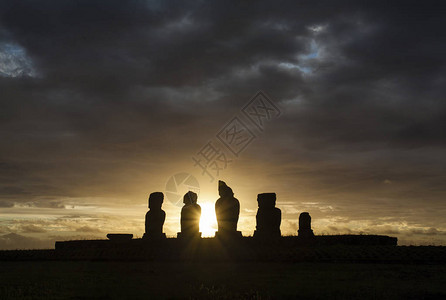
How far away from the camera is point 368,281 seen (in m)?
18.2

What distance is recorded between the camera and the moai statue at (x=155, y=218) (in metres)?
35.8

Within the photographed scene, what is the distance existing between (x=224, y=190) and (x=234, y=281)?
650 inches

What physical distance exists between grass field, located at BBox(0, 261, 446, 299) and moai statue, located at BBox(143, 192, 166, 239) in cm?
1052

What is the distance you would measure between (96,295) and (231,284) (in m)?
5.36

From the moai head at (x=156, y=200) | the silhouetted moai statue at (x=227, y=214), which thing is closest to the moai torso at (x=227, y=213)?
the silhouetted moai statue at (x=227, y=214)

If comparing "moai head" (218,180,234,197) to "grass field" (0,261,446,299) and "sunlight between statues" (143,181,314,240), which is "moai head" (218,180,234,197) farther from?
"grass field" (0,261,446,299)

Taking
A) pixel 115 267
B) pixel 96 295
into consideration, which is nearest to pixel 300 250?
pixel 115 267

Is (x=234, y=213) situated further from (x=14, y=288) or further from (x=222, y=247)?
(x=14, y=288)

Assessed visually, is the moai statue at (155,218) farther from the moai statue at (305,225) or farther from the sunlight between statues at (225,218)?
the moai statue at (305,225)

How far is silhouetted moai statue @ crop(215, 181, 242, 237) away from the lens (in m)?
33.2

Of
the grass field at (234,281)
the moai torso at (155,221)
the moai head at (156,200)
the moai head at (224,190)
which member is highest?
the moai head at (224,190)

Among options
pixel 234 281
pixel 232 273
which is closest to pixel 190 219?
pixel 232 273

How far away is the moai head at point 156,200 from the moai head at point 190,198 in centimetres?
Answer: 210

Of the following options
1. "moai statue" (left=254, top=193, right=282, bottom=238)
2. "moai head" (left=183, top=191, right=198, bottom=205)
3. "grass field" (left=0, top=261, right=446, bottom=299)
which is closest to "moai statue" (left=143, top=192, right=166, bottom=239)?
"moai head" (left=183, top=191, right=198, bottom=205)
